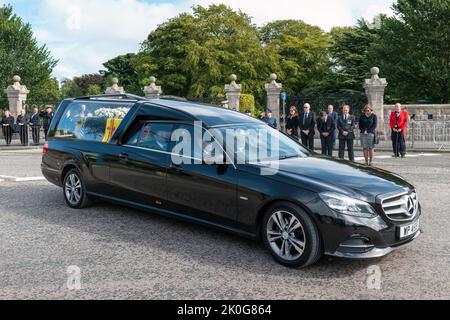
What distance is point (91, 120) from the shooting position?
751 centimetres

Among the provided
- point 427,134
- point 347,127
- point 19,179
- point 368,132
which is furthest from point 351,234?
point 427,134

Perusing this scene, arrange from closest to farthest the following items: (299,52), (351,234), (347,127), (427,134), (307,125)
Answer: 1. (351,234)
2. (347,127)
3. (307,125)
4. (427,134)
5. (299,52)

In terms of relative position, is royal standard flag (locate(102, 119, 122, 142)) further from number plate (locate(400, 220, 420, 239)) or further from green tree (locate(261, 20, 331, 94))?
green tree (locate(261, 20, 331, 94))

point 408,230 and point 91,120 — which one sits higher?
point 91,120

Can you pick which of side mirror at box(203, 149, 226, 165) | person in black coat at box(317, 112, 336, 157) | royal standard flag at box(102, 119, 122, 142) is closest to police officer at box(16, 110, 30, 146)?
person in black coat at box(317, 112, 336, 157)

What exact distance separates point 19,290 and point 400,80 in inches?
1326

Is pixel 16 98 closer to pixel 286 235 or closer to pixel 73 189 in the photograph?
pixel 73 189

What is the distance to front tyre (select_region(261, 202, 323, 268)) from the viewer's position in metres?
4.68

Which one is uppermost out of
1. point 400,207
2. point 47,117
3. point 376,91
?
point 376,91

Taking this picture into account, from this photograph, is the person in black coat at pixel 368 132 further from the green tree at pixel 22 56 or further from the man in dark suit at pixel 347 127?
the green tree at pixel 22 56

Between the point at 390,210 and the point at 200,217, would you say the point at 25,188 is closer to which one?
the point at 200,217

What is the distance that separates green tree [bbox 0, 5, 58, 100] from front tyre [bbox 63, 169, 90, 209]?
4244cm

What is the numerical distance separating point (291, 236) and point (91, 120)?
13.3 ft
